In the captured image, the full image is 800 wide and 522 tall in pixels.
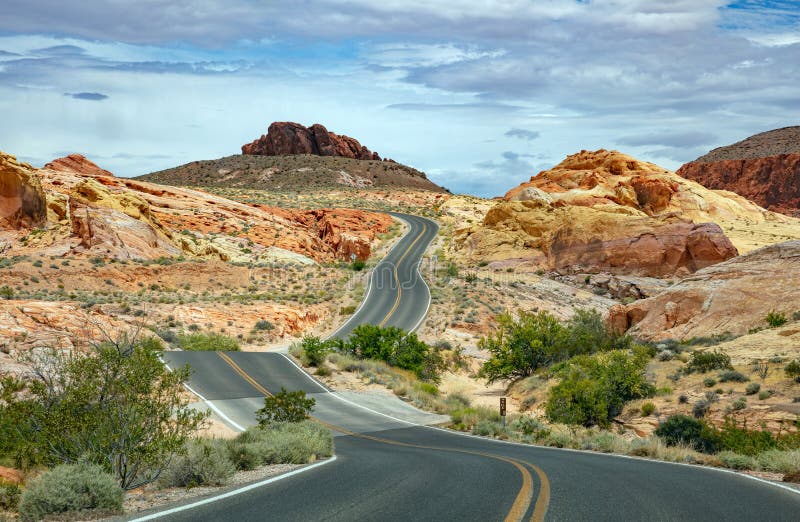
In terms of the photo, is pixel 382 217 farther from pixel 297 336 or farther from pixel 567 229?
pixel 297 336

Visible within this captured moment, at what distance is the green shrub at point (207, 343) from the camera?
36438mm

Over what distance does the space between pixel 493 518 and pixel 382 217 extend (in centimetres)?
9290

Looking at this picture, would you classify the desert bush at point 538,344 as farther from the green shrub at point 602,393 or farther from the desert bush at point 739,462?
the desert bush at point 739,462

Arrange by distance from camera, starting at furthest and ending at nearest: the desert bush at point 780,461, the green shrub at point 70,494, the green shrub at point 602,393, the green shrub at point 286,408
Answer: the green shrub at point 602,393 < the green shrub at point 286,408 < the desert bush at point 780,461 < the green shrub at point 70,494

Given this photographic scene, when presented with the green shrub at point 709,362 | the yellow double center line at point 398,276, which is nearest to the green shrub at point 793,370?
the green shrub at point 709,362

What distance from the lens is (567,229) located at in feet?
225

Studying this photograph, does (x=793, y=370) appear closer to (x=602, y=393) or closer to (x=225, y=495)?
(x=602, y=393)

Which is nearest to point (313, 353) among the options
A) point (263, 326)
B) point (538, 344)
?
point (263, 326)

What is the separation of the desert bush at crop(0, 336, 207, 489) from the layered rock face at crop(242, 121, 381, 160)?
170 meters

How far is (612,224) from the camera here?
66312mm

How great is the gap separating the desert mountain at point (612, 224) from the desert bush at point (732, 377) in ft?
136

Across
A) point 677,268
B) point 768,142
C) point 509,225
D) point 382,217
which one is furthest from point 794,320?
point 768,142

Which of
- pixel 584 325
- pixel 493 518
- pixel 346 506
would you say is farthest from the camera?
pixel 584 325

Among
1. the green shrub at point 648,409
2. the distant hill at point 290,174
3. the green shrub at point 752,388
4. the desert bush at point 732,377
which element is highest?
the distant hill at point 290,174
